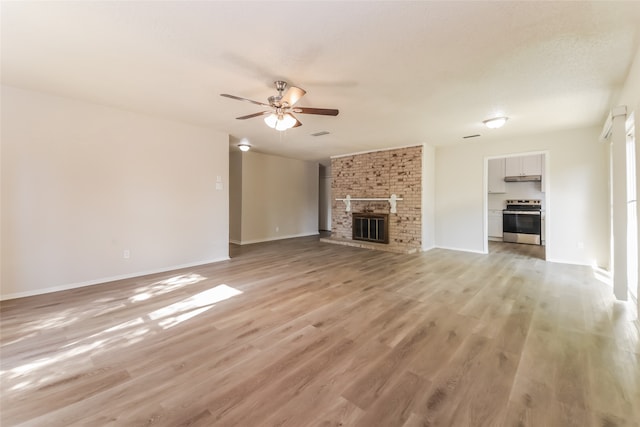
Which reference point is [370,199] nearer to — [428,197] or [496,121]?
[428,197]

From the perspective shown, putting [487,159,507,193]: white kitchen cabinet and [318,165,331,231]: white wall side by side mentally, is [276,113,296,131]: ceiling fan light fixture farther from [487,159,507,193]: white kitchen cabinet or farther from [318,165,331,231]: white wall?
[318,165,331,231]: white wall

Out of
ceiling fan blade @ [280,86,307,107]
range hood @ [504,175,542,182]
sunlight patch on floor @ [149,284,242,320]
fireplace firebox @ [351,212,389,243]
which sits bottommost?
sunlight patch on floor @ [149,284,242,320]

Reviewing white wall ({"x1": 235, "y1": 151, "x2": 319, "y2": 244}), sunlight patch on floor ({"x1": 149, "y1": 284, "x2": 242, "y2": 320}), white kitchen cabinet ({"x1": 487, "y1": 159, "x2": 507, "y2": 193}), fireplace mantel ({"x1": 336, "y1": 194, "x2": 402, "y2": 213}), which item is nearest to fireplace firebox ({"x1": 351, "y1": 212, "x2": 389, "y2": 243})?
fireplace mantel ({"x1": 336, "y1": 194, "x2": 402, "y2": 213})

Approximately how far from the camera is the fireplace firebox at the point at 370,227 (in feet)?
20.4

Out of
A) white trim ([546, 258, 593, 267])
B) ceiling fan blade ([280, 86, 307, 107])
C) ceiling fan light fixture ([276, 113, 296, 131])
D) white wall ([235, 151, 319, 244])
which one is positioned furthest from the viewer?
white wall ([235, 151, 319, 244])

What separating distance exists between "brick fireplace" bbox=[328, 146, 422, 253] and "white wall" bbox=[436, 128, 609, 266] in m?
1.18

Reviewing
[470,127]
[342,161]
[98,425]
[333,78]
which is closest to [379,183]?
[342,161]

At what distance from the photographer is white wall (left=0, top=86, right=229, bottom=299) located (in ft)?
9.93

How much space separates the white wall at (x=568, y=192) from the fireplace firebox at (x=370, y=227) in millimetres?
1831

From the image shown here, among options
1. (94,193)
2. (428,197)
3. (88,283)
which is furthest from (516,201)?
(88,283)

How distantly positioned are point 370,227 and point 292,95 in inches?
175

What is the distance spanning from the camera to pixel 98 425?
4.25ft

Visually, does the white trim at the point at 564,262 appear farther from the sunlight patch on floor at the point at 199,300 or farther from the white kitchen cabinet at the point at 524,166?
the sunlight patch on floor at the point at 199,300

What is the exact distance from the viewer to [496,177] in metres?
7.08
